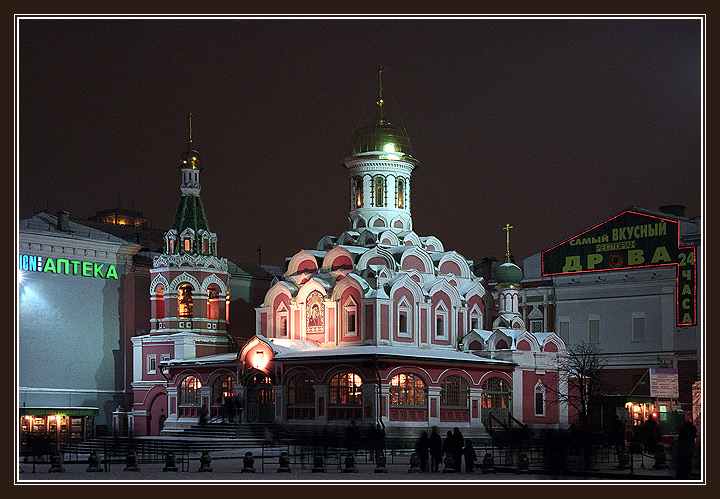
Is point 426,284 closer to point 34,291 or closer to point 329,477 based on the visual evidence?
point 34,291

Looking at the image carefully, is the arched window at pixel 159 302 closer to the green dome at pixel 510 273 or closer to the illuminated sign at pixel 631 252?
the green dome at pixel 510 273

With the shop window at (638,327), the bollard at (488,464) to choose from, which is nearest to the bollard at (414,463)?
the bollard at (488,464)

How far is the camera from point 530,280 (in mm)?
55406

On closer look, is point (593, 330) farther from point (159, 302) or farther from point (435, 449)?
point (435, 449)

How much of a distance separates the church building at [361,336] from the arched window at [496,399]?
0.05 meters

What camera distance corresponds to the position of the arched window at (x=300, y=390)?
136 feet

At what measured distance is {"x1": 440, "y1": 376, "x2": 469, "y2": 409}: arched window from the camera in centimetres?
4144

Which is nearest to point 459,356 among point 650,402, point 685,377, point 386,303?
point 386,303

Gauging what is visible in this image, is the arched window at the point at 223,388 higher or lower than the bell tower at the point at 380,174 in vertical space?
lower

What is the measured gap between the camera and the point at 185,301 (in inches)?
1909

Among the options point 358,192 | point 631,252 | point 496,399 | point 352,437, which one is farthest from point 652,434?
point 631,252

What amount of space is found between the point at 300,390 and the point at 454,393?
5.44 m

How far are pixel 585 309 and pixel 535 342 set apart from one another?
8.50 metres

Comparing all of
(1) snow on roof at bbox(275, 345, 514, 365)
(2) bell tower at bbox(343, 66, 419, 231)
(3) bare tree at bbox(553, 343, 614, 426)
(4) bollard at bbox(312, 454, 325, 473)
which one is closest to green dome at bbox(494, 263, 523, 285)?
(3) bare tree at bbox(553, 343, 614, 426)
